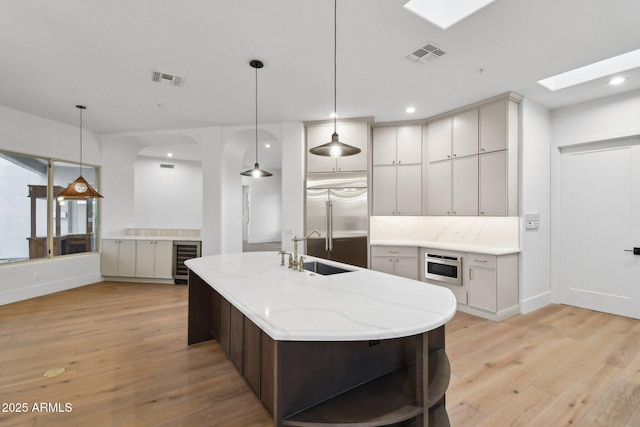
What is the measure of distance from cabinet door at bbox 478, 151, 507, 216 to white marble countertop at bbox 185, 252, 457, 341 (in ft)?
8.34

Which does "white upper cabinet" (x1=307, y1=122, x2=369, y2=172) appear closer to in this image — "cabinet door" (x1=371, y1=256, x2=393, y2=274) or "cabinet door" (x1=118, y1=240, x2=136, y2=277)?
"cabinet door" (x1=371, y1=256, x2=393, y2=274)

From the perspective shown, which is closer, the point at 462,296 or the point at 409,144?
the point at 462,296

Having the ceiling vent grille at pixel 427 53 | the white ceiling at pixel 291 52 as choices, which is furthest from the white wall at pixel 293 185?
the ceiling vent grille at pixel 427 53

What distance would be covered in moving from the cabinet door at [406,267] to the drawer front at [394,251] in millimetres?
78

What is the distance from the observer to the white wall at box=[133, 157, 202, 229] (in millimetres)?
7574

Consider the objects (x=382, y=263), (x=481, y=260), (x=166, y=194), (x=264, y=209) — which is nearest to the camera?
(x=481, y=260)

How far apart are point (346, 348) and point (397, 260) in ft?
10.6

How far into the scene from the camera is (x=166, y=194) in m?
7.87

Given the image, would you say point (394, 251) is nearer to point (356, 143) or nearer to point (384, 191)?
point (384, 191)

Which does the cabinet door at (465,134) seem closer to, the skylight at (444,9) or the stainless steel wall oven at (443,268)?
the stainless steel wall oven at (443,268)

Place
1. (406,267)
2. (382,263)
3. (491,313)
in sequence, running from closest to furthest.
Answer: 1. (491,313)
2. (406,267)
3. (382,263)

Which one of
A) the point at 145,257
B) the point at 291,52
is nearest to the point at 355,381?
the point at 291,52

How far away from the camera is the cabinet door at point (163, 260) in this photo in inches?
219

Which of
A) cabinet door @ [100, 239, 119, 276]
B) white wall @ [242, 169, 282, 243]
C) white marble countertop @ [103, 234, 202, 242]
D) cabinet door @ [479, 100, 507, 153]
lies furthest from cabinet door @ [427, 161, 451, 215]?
white wall @ [242, 169, 282, 243]
